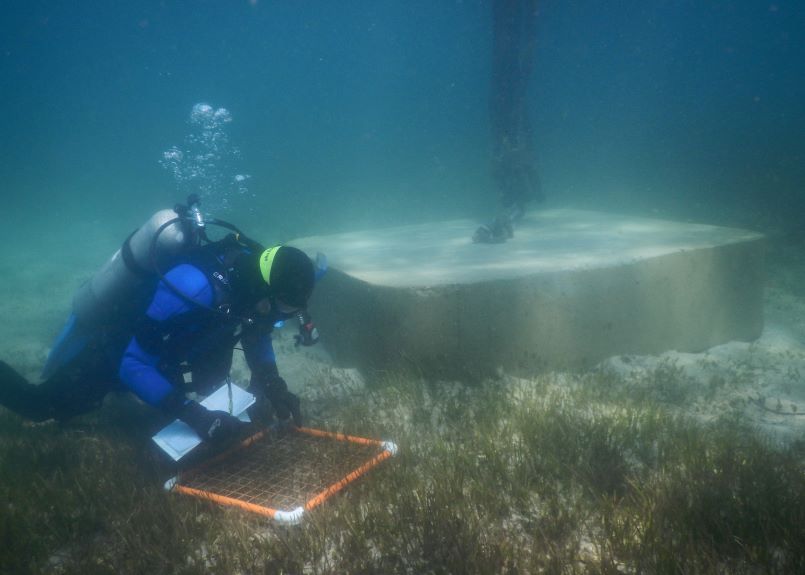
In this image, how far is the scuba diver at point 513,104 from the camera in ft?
38.1

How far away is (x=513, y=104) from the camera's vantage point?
11.9 metres

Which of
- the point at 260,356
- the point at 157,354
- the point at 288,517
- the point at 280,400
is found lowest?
the point at 288,517

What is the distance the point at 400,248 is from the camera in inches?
346

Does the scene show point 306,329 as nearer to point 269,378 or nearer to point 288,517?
point 269,378

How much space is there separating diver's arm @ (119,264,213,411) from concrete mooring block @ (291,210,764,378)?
271 centimetres

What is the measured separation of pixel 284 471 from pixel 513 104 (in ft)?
36.0

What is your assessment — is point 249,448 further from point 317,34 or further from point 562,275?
point 317,34

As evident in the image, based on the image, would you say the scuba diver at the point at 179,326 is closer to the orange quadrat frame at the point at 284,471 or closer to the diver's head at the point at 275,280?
the diver's head at the point at 275,280

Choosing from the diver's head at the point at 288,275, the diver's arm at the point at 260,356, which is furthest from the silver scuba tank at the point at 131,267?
the diver's head at the point at 288,275

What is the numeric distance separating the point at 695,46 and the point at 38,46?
3240 inches

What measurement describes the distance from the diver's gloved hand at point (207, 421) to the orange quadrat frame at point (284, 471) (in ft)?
1.31

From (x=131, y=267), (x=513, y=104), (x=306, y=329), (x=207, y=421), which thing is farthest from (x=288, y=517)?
(x=513, y=104)

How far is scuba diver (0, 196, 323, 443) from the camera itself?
12.5 ft

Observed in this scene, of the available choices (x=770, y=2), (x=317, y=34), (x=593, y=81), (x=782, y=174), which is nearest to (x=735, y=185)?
(x=782, y=174)
